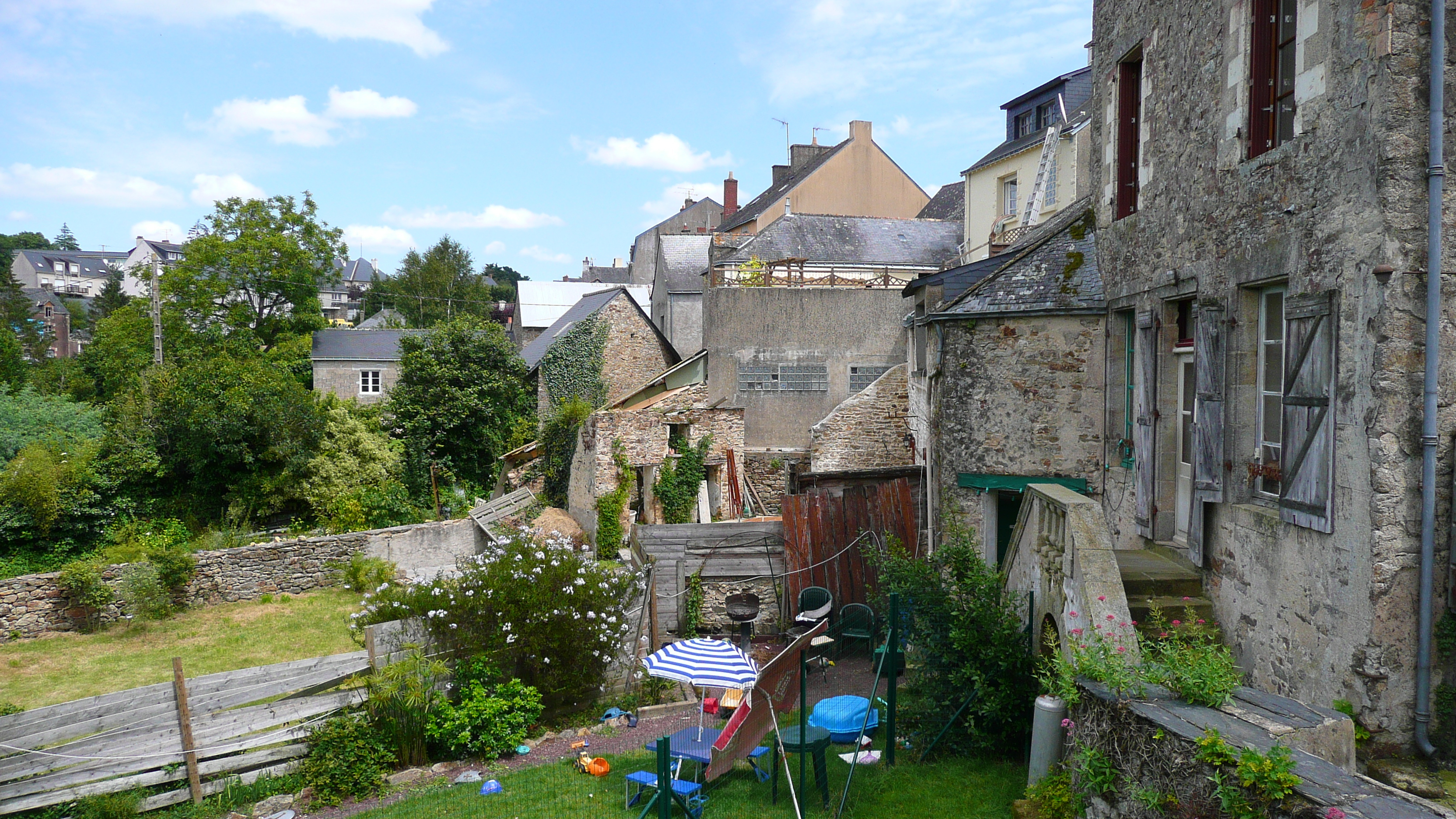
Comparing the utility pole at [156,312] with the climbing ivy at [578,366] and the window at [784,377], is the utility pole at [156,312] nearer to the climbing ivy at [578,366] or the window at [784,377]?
the climbing ivy at [578,366]

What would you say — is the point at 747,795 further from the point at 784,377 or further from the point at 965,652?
the point at 784,377

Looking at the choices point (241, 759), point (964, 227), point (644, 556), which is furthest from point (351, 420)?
point (964, 227)

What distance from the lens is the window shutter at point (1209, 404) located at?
20.9ft

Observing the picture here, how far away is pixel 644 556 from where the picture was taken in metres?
12.5

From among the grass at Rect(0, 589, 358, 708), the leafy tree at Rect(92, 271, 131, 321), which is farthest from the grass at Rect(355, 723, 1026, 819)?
the leafy tree at Rect(92, 271, 131, 321)

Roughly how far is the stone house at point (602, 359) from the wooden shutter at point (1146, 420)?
1875cm

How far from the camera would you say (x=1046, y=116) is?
21344mm

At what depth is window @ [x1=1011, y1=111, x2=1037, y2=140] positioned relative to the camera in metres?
22.0

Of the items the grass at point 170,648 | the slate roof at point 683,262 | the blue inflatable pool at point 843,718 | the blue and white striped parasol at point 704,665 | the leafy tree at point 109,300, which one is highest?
the leafy tree at point 109,300

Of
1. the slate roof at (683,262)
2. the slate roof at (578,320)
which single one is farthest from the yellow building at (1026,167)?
the slate roof at (578,320)

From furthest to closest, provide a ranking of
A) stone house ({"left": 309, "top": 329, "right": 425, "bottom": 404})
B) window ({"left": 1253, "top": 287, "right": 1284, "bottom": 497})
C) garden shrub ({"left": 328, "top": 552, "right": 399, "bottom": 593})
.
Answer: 1. stone house ({"left": 309, "top": 329, "right": 425, "bottom": 404})
2. garden shrub ({"left": 328, "top": 552, "right": 399, "bottom": 593})
3. window ({"left": 1253, "top": 287, "right": 1284, "bottom": 497})

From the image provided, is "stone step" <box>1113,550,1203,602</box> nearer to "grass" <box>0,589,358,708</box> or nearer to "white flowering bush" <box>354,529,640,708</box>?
"white flowering bush" <box>354,529,640,708</box>

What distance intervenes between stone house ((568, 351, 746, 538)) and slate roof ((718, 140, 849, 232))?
17.2 meters

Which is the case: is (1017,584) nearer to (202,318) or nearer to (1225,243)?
(1225,243)
